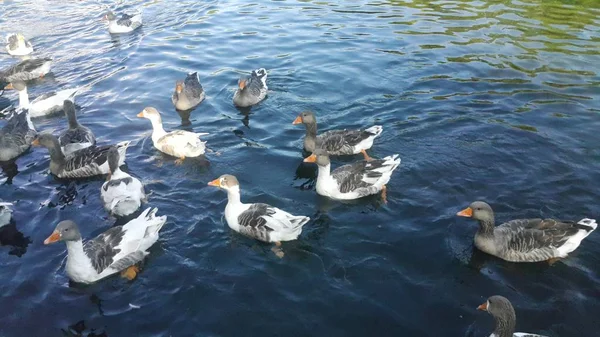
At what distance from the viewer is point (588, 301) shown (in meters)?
9.12

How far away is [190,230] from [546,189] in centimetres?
818

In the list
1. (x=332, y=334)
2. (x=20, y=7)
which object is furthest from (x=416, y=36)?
(x=20, y=7)

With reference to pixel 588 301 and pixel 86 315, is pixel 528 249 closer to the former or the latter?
pixel 588 301

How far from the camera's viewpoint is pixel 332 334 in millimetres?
8648

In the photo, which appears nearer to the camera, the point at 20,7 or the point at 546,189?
the point at 546,189

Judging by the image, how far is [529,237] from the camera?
1007 cm

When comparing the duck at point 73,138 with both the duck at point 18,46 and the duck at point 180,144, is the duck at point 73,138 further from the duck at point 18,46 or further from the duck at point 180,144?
the duck at point 18,46

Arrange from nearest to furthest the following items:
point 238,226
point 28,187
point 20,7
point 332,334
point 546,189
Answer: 1. point 332,334
2. point 238,226
3. point 546,189
4. point 28,187
5. point 20,7

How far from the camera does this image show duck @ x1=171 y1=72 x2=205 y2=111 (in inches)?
666

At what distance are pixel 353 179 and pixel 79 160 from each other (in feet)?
22.8

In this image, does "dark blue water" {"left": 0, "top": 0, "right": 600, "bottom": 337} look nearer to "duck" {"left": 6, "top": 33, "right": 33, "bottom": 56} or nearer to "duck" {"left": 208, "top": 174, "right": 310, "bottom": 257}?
"duck" {"left": 208, "top": 174, "right": 310, "bottom": 257}

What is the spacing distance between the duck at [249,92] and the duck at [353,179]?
5374 millimetres

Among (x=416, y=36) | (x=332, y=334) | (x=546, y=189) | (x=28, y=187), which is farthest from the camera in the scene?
(x=416, y=36)

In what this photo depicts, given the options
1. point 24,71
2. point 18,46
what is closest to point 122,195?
point 24,71
